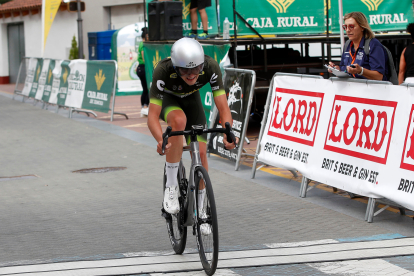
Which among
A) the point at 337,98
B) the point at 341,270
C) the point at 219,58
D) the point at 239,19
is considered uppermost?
the point at 239,19

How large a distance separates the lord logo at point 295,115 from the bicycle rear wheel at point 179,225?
247 centimetres

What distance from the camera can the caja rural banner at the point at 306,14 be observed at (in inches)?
543

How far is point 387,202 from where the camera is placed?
632 centimetres

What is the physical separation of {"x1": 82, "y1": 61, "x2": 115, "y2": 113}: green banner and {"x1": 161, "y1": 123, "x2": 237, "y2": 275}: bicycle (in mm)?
10742

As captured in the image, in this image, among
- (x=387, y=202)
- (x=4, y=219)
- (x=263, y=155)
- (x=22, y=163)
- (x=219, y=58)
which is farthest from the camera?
(x=219, y=58)

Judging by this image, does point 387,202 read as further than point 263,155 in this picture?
No

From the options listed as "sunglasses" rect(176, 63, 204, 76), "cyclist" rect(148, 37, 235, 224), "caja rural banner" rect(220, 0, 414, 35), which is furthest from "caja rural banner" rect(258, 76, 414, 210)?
"caja rural banner" rect(220, 0, 414, 35)

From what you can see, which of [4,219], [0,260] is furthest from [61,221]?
[0,260]

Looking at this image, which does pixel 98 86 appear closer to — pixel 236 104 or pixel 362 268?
pixel 236 104

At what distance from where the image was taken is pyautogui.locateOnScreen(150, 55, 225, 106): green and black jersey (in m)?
5.04

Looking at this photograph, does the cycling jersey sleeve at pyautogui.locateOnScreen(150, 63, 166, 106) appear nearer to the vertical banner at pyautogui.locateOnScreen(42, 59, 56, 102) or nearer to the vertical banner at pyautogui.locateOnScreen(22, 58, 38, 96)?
the vertical banner at pyautogui.locateOnScreen(42, 59, 56, 102)

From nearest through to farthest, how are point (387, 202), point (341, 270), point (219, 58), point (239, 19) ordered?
point (341, 270), point (387, 202), point (219, 58), point (239, 19)

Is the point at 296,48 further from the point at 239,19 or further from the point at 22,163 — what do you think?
the point at 22,163

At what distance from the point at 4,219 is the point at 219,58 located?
6625mm
